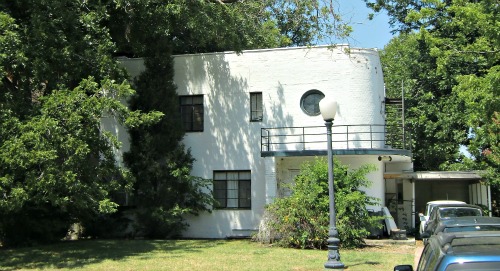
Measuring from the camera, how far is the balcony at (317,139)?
20.5 metres

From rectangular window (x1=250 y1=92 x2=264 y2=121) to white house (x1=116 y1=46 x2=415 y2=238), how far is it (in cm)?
2

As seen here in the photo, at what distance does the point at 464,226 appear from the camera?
423 inches

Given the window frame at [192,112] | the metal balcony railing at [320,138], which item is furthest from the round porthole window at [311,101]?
the window frame at [192,112]

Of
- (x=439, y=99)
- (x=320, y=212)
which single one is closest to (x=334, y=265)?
(x=320, y=212)

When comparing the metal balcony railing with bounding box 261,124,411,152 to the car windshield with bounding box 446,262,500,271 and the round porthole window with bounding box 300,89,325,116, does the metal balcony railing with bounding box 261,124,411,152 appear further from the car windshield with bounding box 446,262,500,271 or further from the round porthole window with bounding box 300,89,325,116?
the car windshield with bounding box 446,262,500,271

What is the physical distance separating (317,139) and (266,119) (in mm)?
2154

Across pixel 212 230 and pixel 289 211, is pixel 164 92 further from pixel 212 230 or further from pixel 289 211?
pixel 289 211

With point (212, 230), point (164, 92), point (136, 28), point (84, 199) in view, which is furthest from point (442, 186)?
point (84, 199)

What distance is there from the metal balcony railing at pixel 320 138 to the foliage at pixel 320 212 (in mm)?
2873

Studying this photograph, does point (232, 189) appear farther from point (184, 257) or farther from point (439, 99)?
point (439, 99)

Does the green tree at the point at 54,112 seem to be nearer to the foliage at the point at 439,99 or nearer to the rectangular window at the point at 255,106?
the rectangular window at the point at 255,106

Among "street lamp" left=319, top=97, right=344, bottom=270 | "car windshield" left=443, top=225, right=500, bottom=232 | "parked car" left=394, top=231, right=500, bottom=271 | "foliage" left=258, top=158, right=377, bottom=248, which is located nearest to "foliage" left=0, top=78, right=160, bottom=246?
"foliage" left=258, top=158, right=377, bottom=248

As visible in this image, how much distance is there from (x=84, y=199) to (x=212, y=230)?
282 inches

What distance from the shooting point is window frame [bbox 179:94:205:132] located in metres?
22.4
